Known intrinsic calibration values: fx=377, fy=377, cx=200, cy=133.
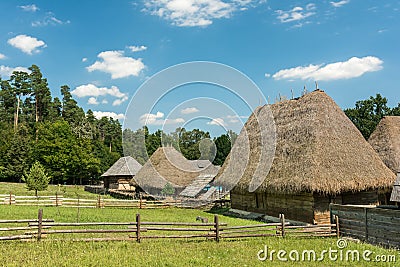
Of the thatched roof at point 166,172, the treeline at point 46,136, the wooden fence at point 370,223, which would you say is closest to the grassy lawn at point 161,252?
the wooden fence at point 370,223

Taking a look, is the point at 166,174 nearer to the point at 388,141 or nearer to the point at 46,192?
the point at 46,192

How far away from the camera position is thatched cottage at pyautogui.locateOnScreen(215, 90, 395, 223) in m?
17.9

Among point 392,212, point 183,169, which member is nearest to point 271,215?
point 392,212

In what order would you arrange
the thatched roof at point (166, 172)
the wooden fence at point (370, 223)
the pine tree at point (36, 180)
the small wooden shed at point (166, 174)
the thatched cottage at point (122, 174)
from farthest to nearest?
the thatched cottage at point (122, 174)
the thatched roof at point (166, 172)
the small wooden shed at point (166, 174)
the pine tree at point (36, 180)
the wooden fence at point (370, 223)

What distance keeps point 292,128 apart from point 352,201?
5095 mm

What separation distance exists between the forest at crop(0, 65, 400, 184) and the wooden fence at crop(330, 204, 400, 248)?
1065 inches

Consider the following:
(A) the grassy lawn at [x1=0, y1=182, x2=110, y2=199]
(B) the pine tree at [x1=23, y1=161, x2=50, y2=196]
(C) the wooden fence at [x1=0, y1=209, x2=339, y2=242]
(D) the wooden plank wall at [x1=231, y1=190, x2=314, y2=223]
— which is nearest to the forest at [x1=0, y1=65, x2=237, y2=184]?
(A) the grassy lawn at [x1=0, y1=182, x2=110, y2=199]

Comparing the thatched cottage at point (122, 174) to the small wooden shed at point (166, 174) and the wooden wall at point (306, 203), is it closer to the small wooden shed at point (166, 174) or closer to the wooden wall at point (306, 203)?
the small wooden shed at point (166, 174)

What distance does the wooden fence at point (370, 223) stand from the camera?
472 inches

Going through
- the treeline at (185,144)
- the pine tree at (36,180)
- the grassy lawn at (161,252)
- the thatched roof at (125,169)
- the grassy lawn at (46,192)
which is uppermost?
the treeline at (185,144)

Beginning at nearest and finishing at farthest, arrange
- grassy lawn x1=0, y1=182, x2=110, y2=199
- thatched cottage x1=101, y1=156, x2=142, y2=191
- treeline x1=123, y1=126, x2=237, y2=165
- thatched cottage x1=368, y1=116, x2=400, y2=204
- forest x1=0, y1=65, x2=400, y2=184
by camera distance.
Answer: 1. thatched cottage x1=368, y1=116, x2=400, y2=204
2. grassy lawn x1=0, y1=182, x2=110, y2=199
3. treeline x1=123, y1=126, x2=237, y2=165
4. thatched cottage x1=101, y1=156, x2=142, y2=191
5. forest x1=0, y1=65, x2=400, y2=184

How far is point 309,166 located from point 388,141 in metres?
10.6

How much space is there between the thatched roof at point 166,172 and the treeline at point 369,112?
89.8ft

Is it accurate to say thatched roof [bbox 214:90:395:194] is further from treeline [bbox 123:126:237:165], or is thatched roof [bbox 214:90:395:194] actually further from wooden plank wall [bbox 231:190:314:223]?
treeline [bbox 123:126:237:165]
